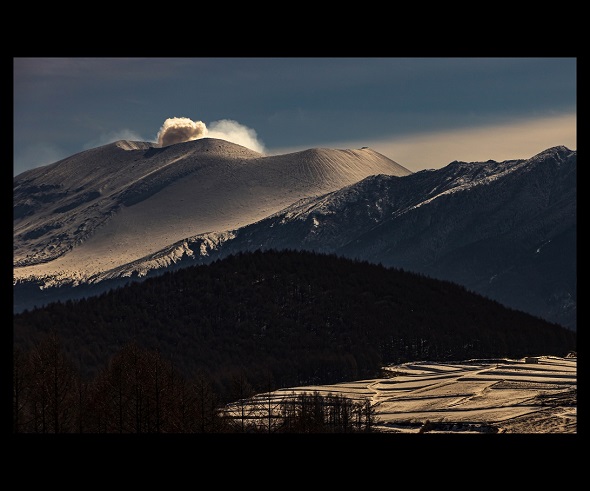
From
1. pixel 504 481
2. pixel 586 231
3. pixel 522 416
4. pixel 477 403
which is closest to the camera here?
pixel 504 481

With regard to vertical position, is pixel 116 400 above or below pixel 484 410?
above

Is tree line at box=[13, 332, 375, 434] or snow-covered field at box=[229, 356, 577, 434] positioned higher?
tree line at box=[13, 332, 375, 434]

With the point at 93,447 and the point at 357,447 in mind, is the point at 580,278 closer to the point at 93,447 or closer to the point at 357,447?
the point at 357,447

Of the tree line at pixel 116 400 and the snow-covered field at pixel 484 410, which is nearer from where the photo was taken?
the tree line at pixel 116 400

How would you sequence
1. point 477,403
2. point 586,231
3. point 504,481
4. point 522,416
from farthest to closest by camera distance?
point 477,403
point 522,416
point 586,231
point 504,481

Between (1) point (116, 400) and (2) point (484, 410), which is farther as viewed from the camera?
(2) point (484, 410)

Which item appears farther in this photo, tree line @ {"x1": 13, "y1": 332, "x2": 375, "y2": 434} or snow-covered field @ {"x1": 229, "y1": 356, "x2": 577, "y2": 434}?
snow-covered field @ {"x1": 229, "y1": 356, "x2": 577, "y2": 434}

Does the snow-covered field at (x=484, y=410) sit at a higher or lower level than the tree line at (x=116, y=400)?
lower
